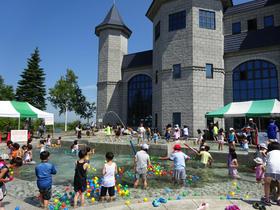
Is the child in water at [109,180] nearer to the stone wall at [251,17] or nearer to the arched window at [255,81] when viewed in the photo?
the arched window at [255,81]

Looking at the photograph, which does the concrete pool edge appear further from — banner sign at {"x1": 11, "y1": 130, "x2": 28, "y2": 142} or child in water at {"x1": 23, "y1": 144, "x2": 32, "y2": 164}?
child in water at {"x1": 23, "y1": 144, "x2": 32, "y2": 164}

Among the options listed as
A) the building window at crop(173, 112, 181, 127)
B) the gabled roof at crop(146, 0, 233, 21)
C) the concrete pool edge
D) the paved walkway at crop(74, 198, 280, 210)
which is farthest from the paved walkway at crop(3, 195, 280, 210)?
the gabled roof at crop(146, 0, 233, 21)

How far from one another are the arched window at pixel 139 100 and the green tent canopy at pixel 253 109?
1244 centimetres

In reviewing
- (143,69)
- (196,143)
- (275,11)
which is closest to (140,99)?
A: (143,69)

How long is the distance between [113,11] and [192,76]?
18.7 meters

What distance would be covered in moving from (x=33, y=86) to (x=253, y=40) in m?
34.2

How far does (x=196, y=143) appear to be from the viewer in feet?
58.1

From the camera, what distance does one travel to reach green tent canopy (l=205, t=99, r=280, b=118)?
14844mm

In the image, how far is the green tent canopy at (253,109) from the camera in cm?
1484

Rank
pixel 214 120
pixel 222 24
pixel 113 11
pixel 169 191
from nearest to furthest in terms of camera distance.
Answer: pixel 169 191 < pixel 214 120 < pixel 222 24 < pixel 113 11

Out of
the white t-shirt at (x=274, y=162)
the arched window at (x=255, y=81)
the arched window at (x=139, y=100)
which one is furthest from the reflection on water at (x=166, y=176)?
the arched window at (x=139, y=100)

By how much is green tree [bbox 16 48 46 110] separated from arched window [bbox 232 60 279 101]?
30.9 m

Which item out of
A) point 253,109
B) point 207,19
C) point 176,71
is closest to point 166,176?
point 253,109

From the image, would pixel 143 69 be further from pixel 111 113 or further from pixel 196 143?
pixel 196 143
